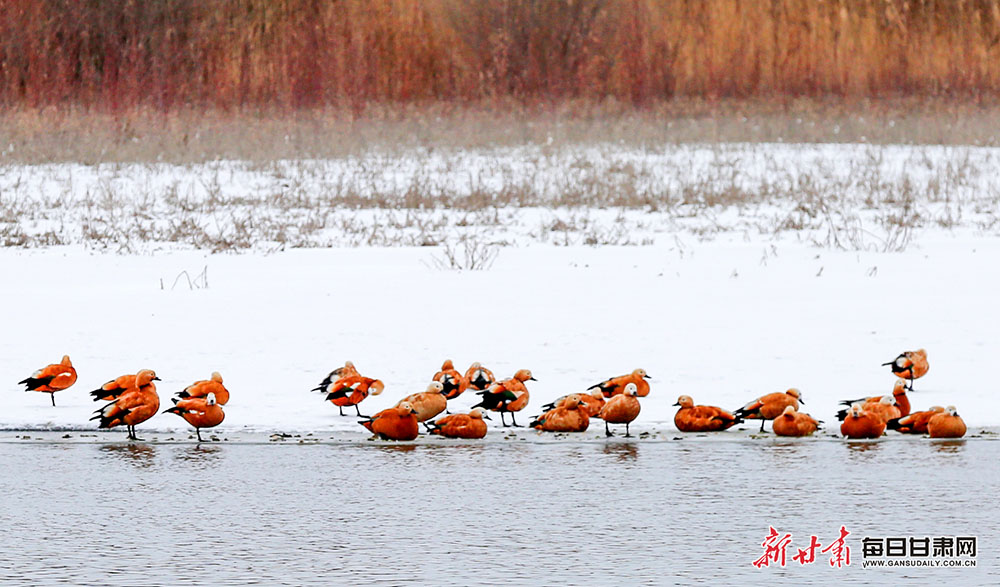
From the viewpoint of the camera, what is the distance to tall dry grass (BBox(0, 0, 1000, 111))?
992 inches

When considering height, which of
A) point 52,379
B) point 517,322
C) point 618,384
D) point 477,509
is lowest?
point 477,509

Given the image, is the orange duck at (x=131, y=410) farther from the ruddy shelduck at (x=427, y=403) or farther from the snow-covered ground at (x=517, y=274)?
the ruddy shelduck at (x=427, y=403)

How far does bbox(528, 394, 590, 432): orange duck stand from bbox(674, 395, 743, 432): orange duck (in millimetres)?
461

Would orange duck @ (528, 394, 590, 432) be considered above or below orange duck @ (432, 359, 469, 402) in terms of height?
below

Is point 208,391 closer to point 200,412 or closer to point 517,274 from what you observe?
point 200,412

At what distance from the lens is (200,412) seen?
6672 mm

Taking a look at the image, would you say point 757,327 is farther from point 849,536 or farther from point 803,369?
point 849,536

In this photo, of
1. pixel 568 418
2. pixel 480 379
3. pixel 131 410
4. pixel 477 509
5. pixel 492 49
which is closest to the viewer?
pixel 477 509

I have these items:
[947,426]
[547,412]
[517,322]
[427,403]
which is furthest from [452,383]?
[517,322]

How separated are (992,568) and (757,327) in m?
5.80

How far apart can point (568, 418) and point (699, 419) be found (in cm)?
64

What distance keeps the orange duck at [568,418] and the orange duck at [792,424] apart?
3.03 feet

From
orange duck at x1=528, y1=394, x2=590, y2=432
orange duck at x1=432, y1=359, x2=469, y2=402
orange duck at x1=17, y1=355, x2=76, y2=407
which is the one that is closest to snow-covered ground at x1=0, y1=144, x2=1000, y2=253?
orange duck at x1=17, y1=355, x2=76, y2=407

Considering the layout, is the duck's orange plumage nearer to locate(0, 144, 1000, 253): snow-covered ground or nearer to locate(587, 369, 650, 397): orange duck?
locate(587, 369, 650, 397): orange duck
